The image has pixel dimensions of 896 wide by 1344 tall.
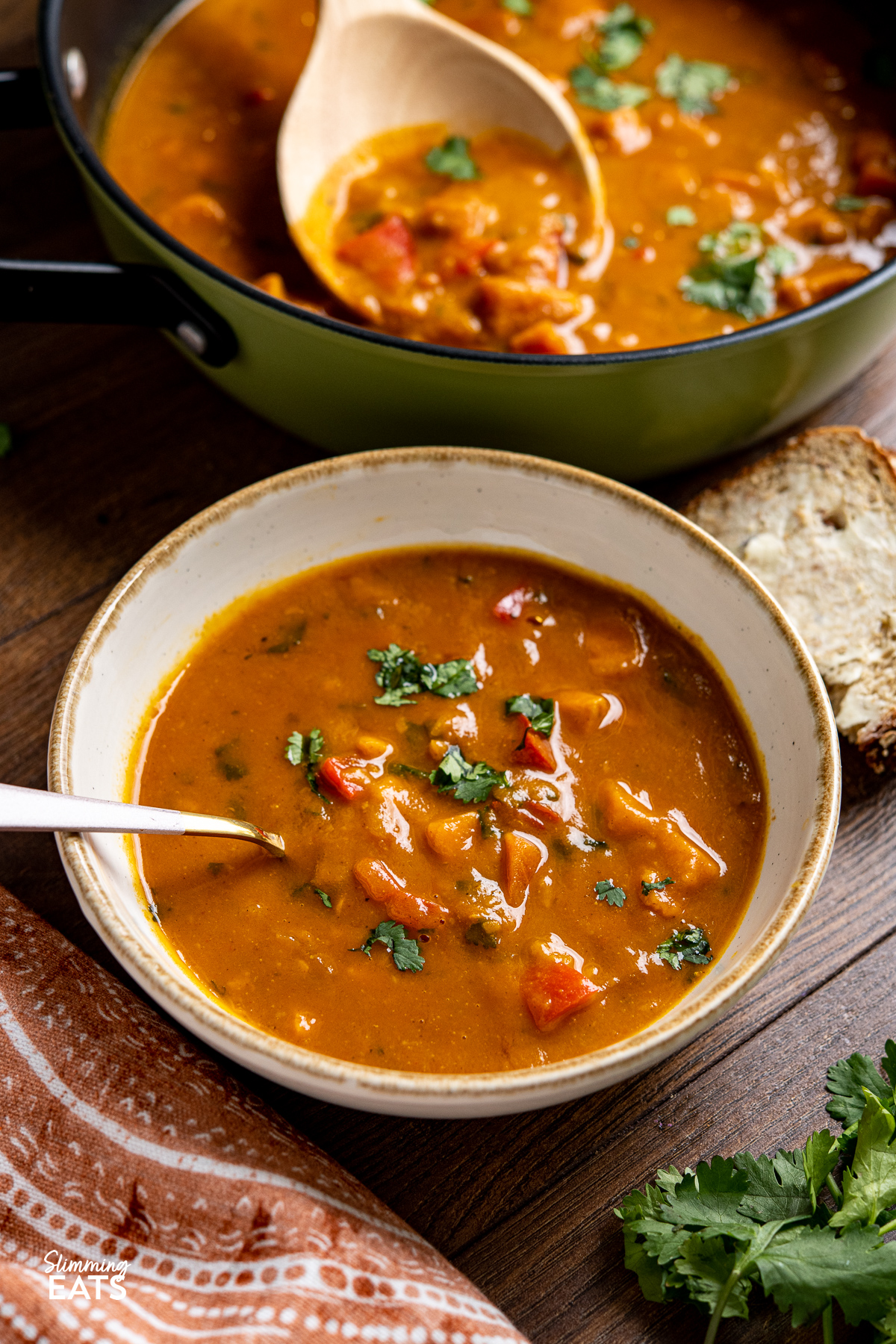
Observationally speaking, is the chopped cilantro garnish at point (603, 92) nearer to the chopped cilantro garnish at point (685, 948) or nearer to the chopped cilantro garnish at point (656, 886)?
the chopped cilantro garnish at point (656, 886)

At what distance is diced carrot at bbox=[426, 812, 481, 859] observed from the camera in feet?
8.16

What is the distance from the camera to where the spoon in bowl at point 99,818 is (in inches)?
86.5

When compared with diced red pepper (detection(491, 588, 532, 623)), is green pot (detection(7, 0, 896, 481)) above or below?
above

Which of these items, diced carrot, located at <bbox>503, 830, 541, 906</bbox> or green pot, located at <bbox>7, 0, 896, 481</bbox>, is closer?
diced carrot, located at <bbox>503, 830, 541, 906</bbox>

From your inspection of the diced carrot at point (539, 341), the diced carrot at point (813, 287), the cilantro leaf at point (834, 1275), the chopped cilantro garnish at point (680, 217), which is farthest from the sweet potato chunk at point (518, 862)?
the chopped cilantro garnish at point (680, 217)

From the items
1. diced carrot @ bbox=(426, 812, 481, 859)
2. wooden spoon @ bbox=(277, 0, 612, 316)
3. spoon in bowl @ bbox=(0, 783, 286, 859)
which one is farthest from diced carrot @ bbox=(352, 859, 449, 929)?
wooden spoon @ bbox=(277, 0, 612, 316)

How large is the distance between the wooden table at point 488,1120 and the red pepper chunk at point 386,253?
0.55m

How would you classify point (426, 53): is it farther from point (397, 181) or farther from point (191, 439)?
point (191, 439)

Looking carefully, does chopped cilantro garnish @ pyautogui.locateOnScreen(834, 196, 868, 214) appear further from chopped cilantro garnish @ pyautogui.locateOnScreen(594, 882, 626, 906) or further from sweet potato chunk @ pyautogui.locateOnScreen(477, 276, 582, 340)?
chopped cilantro garnish @ pyautogui.locateOnScreen(594, 882, 626, 906)

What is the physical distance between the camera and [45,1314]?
2.05 metres

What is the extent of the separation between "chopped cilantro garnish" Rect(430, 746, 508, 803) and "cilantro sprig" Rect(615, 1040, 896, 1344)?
0.87 metres

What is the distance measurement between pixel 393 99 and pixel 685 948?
2.75m

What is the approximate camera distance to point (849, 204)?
144 inches

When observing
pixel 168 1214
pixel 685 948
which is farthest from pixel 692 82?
pixel 168 1214
